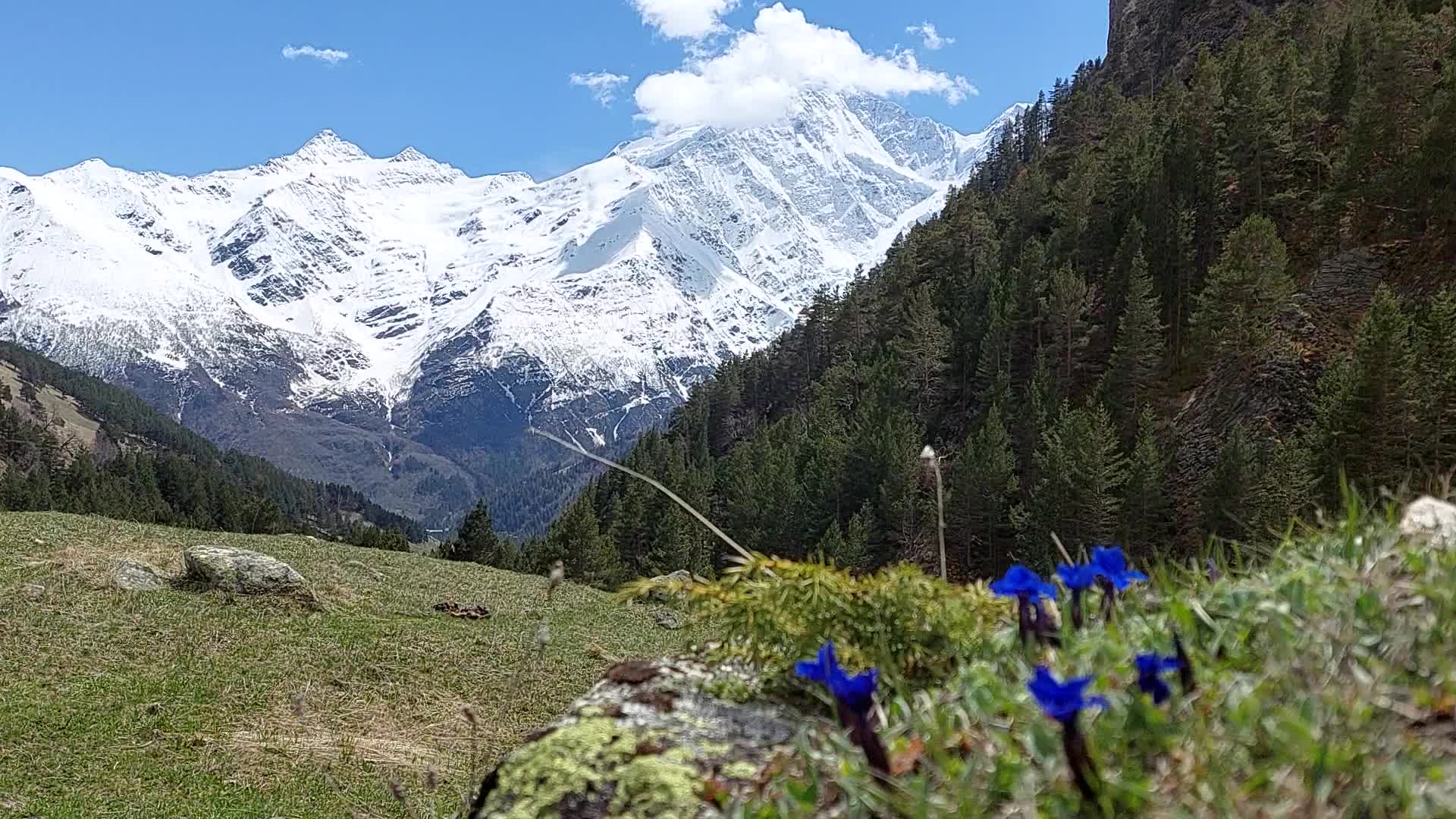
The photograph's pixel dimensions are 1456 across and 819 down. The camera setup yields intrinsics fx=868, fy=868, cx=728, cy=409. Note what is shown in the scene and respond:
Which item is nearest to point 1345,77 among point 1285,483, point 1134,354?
point 1134,354

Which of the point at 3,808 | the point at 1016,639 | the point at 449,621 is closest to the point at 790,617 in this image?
the point at 1016,639

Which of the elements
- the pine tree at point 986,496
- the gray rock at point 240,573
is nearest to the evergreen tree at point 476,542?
the pine tree at point 986,496

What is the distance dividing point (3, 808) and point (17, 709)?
346cm

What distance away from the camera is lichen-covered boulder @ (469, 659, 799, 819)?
203 cm

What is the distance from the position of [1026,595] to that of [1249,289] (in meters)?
42.7

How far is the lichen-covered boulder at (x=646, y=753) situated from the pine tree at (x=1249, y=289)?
41.8 m

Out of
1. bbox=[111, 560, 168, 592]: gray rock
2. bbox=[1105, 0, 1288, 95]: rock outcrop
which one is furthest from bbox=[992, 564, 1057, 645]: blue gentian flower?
→ bbox=[1105, 0, 1288, 95]: rock outcrop

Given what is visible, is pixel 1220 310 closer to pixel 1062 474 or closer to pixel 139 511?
pixel 1062 474

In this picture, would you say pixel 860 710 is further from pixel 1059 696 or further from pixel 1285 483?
pixel 1285 483

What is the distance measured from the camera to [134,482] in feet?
314

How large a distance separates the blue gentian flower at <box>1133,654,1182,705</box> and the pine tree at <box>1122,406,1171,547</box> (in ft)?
131

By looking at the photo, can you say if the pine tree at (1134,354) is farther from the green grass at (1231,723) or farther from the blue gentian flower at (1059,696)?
the blue gentian flower at (1059,696)

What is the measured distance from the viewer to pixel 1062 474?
39469mm

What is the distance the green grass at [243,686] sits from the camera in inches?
386
